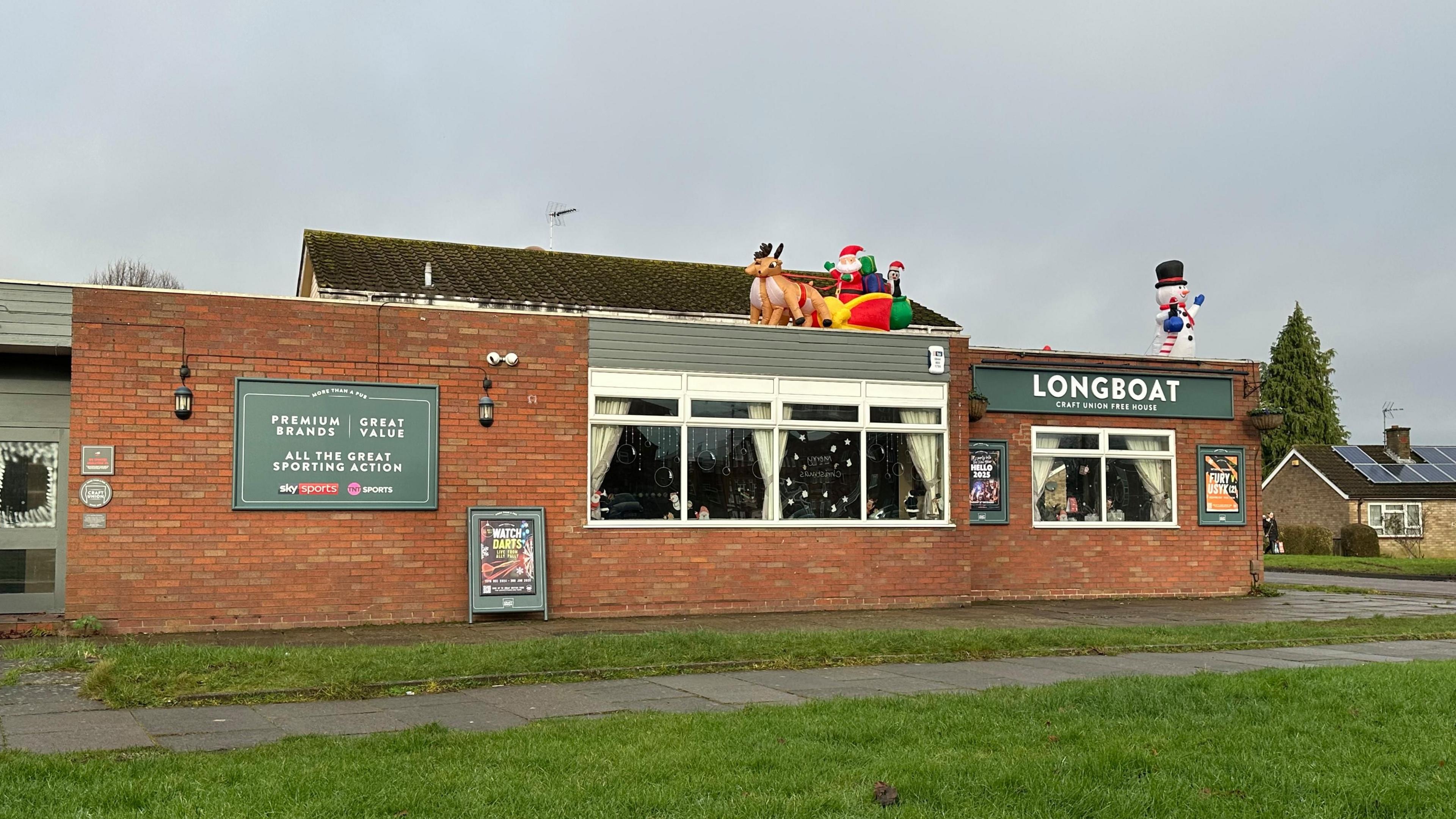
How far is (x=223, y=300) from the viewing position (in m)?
14.3

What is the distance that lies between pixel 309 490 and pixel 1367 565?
103 feet

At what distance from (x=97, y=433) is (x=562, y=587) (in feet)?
18.1

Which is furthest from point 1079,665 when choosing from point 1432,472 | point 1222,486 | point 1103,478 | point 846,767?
point 1432,472

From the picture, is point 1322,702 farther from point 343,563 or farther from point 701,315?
point 701,315

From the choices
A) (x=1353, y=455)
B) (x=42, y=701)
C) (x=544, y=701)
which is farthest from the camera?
(x=1353, y=455)

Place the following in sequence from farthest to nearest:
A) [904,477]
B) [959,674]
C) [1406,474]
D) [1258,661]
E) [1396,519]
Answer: [1406,474]
[1396,519]
[904,477]
[1258,661]
[959,674]

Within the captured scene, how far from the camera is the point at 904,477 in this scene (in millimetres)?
17719

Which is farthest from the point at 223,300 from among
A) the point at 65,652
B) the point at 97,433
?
the point at 65,652

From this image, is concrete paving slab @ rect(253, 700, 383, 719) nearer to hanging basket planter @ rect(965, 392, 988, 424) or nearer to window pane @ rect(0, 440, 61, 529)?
window pane @ rect(0, 440, 61, 529)

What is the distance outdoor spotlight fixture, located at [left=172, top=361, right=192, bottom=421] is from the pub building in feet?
0.12

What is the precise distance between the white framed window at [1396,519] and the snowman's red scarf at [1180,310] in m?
39.0

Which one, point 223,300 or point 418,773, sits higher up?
point 223,300

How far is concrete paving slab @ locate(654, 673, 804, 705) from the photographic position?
9.19 metres

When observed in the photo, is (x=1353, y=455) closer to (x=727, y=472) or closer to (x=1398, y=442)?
(x=1398, y=442)
